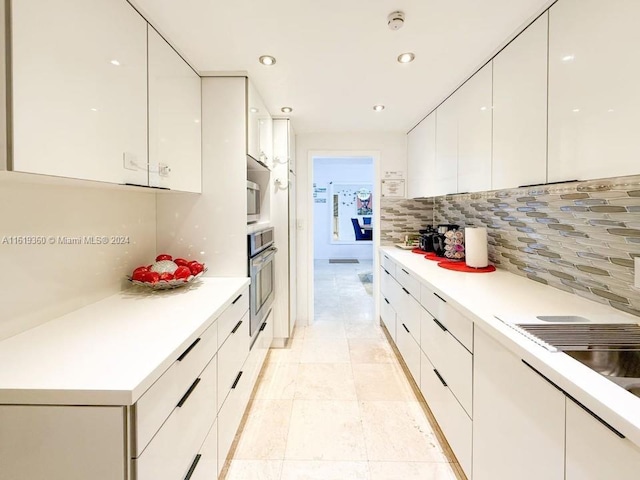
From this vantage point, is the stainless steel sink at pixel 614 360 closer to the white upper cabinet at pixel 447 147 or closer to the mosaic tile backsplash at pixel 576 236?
the mosaic tile backsplash at pixel 576 236

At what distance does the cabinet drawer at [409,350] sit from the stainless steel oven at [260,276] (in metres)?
1.13

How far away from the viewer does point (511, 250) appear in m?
2.08

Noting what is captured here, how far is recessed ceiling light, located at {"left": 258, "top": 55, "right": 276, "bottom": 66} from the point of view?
1769mm

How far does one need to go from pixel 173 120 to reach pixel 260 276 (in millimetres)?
1158

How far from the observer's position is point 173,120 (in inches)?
63.4

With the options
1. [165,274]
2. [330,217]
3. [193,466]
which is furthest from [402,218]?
[330,217]

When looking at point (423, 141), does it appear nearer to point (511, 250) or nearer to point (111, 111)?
point (511, 250)

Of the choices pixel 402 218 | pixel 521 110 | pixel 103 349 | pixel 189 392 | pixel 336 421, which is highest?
pixel 521 110

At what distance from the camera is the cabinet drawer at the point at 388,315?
2919mm

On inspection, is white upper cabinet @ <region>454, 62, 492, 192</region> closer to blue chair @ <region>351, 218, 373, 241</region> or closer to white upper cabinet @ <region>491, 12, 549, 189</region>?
white upper cabinet @ <region>491, 12, 549, 189</region>

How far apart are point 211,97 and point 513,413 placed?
86.6 inches

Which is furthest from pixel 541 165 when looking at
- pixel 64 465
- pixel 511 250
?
pixel 64 465

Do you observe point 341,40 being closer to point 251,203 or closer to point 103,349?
point 251,203

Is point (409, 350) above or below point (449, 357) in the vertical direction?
below
